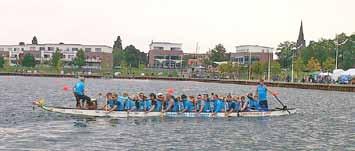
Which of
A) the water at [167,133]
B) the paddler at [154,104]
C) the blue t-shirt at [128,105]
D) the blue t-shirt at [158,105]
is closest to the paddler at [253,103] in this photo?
the water at [167,133]

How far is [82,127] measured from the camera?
36.1 m

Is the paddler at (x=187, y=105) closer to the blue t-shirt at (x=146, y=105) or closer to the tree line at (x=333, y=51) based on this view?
the blue t-shirt at (x=146, y=105)

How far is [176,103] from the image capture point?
43.4 m

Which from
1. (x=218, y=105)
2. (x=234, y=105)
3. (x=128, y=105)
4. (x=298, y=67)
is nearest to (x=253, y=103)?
(x=234, y=105)

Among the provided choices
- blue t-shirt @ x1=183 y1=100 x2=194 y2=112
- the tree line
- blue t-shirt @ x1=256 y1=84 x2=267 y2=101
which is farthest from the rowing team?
the tree line

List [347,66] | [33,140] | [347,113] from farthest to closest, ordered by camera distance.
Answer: [347,66] < [347,113] < [33,140]

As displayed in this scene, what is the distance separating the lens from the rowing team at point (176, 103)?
4162cm

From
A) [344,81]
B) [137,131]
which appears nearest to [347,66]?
[344,81]

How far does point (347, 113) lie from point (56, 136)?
112ft

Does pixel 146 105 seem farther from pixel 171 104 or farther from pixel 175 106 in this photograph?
pixel 175 106

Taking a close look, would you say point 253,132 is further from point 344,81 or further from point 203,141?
point 344,81

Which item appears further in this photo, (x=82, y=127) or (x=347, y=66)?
(x=347, y=66)

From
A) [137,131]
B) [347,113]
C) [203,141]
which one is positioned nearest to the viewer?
[203,141]

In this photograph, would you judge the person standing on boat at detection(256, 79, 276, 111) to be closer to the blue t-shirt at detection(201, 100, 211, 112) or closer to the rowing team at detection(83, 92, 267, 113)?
the rowing team at detection(83, 92, 267, 113)
